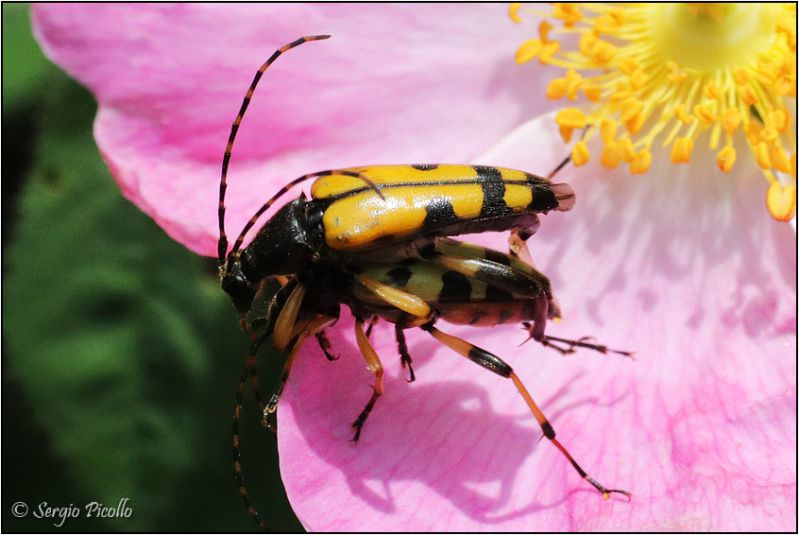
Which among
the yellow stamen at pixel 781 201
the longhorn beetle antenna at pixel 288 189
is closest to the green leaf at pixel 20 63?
the longhorn beetle antenna at pixel 288 189

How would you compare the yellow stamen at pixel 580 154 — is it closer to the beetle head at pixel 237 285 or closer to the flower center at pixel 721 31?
the flower center at pixel 721 31

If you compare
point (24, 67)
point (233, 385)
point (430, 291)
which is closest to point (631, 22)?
point (430, 291)

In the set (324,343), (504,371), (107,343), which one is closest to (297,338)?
(324,343)

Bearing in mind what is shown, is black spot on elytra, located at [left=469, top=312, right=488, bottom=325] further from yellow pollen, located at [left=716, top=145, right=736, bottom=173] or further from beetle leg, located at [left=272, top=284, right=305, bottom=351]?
yellow pollen, located at [left=716, top=145, right=736, bottom=173]

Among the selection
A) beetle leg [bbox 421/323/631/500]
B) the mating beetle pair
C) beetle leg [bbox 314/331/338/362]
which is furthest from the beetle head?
beetle leg [bbox 421/323/631/500]

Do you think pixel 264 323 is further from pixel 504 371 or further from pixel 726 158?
pixel 726 158

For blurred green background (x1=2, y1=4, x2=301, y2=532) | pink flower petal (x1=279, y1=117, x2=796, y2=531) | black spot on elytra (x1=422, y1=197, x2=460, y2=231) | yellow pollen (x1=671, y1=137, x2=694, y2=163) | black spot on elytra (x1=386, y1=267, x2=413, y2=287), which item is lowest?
blurred green background (x1=2, y1=4, x2=301, y2=532)

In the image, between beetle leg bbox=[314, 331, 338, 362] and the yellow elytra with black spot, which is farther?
beetle leg bbox=[314, 331, 338, 362]

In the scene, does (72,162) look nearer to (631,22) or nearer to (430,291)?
(430,291)
